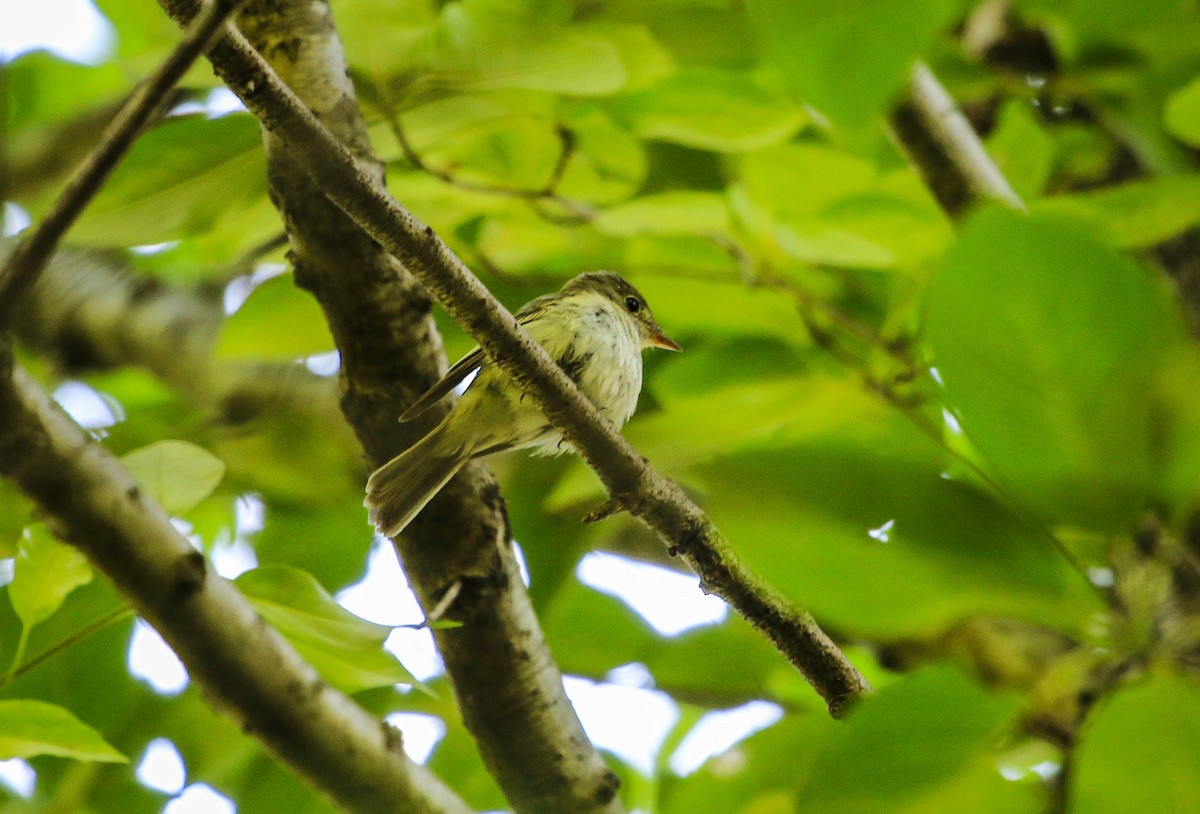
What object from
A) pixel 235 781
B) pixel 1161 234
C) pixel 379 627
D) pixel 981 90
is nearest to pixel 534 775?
pixel 235 781

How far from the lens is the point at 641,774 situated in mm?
2887

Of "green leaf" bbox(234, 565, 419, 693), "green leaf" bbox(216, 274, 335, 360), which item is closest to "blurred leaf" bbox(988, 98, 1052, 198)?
"green leaf" bbox(216, 274, 335, 360)

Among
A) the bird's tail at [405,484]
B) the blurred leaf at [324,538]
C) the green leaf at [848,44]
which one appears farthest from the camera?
the blurred leaf at [324,538]

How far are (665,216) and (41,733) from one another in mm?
1610

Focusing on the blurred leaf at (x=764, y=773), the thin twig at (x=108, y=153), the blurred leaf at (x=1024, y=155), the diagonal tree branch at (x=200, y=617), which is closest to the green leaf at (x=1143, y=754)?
the blurred leaf at (x=764, y=773)

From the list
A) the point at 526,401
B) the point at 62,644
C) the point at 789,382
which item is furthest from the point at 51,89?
Answer: the point at 789,382

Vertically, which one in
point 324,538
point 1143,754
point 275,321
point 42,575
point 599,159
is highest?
point 275,321

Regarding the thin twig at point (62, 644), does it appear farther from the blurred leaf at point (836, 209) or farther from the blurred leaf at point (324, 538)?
the blurred leaf at point (836, 209)

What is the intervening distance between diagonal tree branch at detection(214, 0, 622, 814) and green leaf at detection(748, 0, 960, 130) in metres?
1.13

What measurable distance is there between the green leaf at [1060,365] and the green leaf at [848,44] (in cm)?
41

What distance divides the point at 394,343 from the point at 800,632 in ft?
3.47

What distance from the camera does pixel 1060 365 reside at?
0.97 metres

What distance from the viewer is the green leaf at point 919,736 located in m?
0.84

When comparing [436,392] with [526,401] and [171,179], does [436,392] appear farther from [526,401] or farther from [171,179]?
[171,179]
